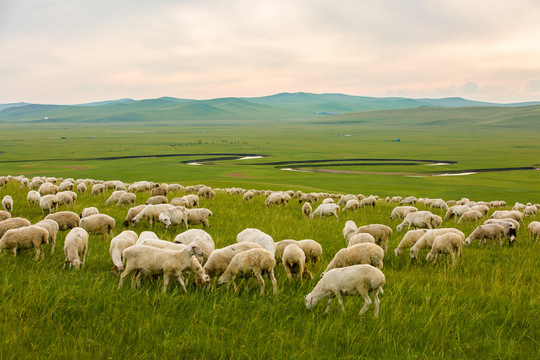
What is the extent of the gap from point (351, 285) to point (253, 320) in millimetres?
1846

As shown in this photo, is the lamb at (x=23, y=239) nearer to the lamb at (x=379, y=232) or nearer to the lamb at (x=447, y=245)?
the lamb at (x=379, y=232)

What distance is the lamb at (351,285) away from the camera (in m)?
7.01

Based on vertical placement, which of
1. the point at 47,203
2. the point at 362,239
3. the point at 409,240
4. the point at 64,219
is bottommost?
the point at 409,240

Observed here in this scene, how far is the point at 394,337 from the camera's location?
6.40 metres

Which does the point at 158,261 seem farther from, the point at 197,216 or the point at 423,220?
the point at 423,220

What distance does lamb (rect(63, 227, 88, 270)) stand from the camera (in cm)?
911

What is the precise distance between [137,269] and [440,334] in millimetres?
A: 5659

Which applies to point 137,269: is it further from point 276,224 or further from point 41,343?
point 276,224

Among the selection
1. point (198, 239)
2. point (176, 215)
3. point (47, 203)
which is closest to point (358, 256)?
point (198, 239)

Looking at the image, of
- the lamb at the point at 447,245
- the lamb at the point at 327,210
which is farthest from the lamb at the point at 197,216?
the lamb at the point at 447,245

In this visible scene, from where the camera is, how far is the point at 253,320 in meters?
6.52

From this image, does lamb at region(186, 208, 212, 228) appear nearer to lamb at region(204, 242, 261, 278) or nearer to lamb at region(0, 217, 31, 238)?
lamb at region(0, 217, 31, 238)

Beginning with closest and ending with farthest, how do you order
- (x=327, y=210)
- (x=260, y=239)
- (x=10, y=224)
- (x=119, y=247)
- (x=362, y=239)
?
(x=119, y=247), (x=260, y=239), (x=10, y=224), (x=362, y=239), (x=327, y=210)

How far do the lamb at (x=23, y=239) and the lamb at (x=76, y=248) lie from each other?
0.81 m
